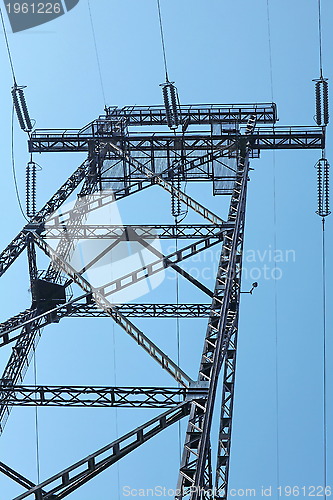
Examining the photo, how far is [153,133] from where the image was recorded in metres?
34.4

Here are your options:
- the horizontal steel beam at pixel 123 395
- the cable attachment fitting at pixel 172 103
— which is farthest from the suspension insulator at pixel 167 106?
the horizontal steel beam at pixel 123 395

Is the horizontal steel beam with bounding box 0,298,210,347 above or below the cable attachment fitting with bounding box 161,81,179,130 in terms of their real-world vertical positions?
below

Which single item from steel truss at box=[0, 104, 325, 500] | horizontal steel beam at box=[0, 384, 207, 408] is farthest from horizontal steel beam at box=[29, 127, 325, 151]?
horizontal steel beam at box=[0, 384, 207, 408]

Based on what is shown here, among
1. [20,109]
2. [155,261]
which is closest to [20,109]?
[20,109]

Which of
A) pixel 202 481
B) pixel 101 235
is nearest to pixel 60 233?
pixel 101 235

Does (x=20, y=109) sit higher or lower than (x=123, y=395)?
higher

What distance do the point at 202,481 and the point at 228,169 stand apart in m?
17.8

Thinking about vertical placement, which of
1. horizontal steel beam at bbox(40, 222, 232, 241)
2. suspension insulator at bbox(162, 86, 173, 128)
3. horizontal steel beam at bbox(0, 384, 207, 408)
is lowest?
horizontal steel beam at bbox(0, 384, 207, 408)

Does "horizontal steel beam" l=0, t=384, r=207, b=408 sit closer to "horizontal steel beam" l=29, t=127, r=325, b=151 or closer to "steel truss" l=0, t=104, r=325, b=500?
"steel truss" l=0, t=104, r=325, b=500

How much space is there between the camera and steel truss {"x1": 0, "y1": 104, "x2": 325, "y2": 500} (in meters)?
21.0

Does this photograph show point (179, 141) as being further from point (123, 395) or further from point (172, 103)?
point (123, 395)

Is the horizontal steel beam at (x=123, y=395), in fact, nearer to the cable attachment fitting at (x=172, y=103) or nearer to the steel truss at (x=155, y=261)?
the steel truss at (x=155, y=261)

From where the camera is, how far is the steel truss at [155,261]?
21031mm

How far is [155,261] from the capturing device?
26609 mm
